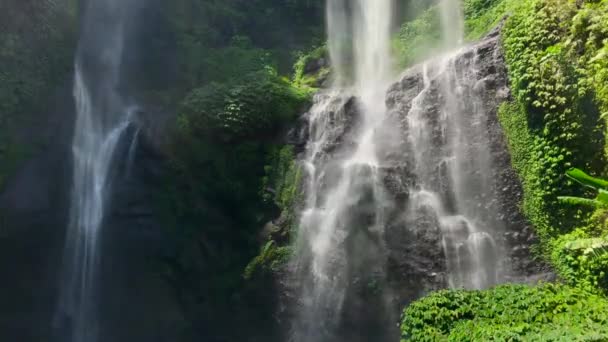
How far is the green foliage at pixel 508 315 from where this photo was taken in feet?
24.0

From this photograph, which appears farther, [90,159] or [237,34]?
[237,34]

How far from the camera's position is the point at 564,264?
31.5 ft

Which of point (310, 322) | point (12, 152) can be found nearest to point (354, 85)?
point (310, 322)

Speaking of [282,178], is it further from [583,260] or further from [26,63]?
[26,63]

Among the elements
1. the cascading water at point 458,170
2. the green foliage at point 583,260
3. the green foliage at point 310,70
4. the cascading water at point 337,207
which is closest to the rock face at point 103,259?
the cascading water at point 337,207

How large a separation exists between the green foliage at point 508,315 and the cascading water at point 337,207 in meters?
3.50

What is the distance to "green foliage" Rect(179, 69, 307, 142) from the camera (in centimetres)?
1578

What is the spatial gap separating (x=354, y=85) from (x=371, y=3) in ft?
19.0

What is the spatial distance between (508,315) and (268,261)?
275 inches

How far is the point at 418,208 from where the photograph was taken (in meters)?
12.3

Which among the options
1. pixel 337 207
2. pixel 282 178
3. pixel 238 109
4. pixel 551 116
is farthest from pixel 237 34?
pixel 551 116

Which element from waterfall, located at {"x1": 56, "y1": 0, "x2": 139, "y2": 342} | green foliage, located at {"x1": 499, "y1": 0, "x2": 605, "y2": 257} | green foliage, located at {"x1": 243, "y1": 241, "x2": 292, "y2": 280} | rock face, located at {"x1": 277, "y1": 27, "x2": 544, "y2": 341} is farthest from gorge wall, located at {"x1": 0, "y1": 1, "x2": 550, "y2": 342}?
green foliage, located at {"x1": 499, "y1": 0, "x2": 605, "y2": 257}

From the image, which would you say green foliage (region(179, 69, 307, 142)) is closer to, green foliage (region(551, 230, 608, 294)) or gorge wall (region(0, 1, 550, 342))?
gorge wall (region(0, 1, 550, 342))

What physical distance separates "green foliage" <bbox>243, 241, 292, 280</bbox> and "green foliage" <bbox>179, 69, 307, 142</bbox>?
3.87 metres
